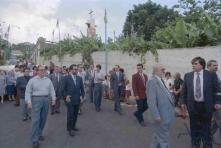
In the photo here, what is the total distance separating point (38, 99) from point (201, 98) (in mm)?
3629

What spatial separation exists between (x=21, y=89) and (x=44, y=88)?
387 cm

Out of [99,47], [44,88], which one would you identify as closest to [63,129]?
[44,88]

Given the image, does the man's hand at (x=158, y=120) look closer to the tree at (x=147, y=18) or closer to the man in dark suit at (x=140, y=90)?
the man in dark suit at (x=140, y=90)

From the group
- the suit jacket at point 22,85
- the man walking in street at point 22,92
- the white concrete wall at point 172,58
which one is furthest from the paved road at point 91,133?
the white concrete wall at point 172,58

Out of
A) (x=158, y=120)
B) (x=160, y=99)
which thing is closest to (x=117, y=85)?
(x=160, y=99)

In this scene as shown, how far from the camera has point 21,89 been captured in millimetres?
13266

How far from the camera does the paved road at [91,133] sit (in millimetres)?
9719

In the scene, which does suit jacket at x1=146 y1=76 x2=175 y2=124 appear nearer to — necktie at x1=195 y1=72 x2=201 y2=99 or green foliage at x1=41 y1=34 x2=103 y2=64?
necktie at x1=195 y1=72 x2=201 y2=99

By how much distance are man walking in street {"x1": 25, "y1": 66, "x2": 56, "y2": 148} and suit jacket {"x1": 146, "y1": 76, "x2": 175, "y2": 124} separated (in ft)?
9.38

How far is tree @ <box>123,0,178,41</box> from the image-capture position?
48.7 meters

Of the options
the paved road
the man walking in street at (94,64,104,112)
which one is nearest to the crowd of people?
the paved road

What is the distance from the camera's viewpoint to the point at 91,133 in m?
11.2

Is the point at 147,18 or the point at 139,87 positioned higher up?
the point at 147,18

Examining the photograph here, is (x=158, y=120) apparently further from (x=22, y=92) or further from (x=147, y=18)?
(x=147, y=18)
